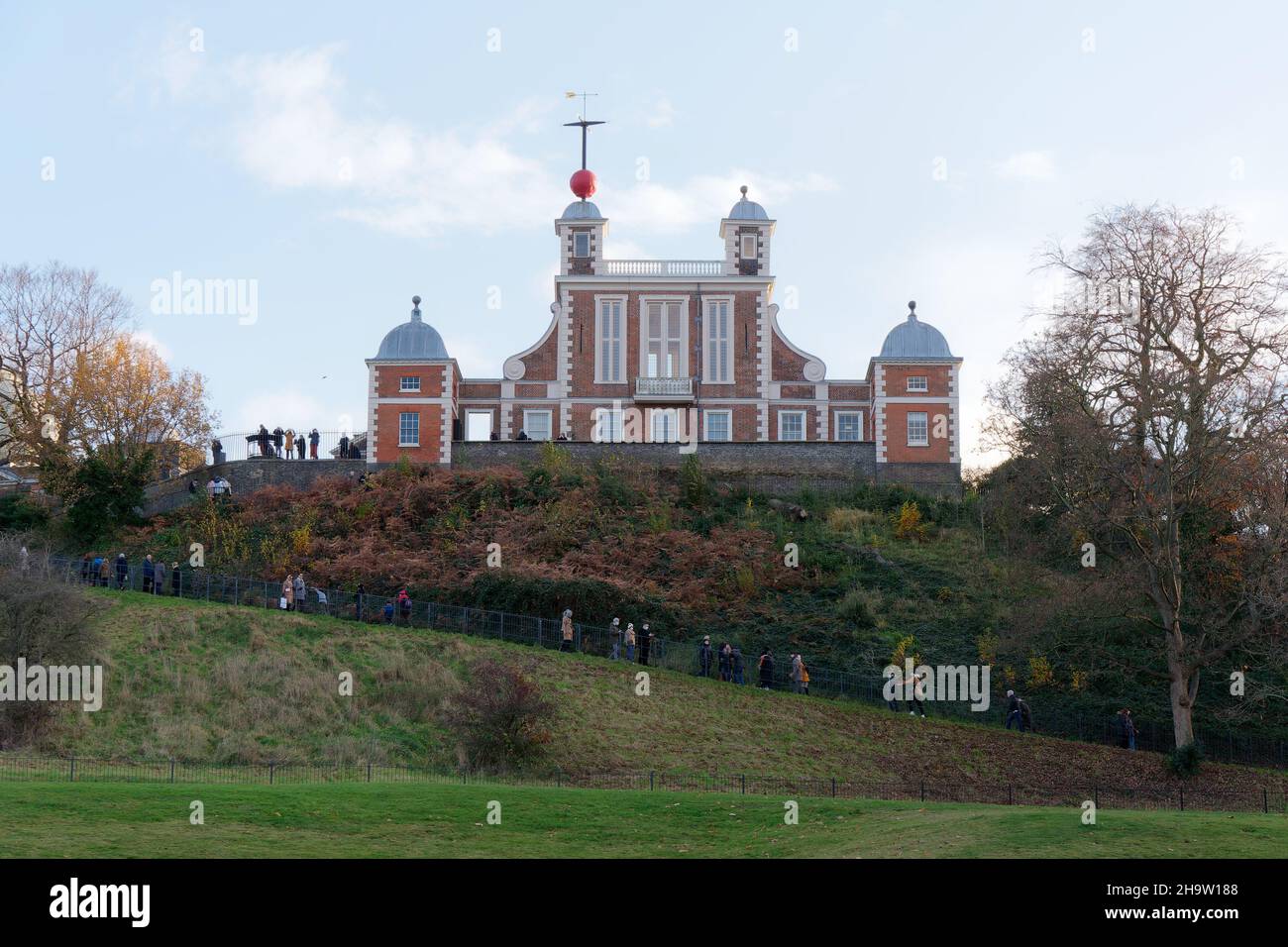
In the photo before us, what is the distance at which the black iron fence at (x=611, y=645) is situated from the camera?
3800 centimetres

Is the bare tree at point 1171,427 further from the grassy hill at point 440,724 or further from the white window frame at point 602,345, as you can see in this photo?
the white window frame at point 602,345

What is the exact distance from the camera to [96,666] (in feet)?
114

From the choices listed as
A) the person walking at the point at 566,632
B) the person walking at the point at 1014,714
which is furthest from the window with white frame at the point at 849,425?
the person walking at the point at 1014,714

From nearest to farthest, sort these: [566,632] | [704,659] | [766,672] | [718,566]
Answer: [766,672]
[704,659]
[566,632]
[718,566]

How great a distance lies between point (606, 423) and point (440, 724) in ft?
94.0

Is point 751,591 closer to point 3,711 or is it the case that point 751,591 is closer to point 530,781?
point 530,781

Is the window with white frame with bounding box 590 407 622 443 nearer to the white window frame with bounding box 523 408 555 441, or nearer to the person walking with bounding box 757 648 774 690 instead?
the white window frame with bounding box 523 408 555 441

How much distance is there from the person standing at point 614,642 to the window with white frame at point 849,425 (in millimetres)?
22710

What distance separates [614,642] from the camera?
137 feet

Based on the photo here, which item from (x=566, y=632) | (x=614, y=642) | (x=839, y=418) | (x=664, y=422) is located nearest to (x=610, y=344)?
(x=664, y=422)

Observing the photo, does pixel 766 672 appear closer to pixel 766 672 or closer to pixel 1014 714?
pixel 766 672
